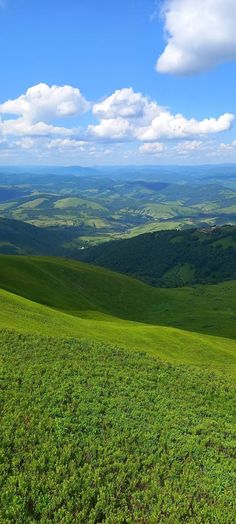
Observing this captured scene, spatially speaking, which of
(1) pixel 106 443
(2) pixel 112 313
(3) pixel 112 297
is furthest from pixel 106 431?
(3) pixel 112 297

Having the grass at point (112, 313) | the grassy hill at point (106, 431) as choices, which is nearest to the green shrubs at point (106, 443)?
the grassy hill at point (106, 431)

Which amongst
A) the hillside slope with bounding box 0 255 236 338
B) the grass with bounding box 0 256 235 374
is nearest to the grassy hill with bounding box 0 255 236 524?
the grass with bounding box 0 256 235 374

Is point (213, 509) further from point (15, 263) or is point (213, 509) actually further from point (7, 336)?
point (15, 263)

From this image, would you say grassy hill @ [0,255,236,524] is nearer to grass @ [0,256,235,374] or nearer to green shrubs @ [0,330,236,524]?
Answer: green shrubs @ [0,330,236,524]

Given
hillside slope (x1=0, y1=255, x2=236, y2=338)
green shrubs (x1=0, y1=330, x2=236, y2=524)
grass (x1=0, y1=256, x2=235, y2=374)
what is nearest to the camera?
green shrubs (x1=0, y1=330, x2=236, y2=524)

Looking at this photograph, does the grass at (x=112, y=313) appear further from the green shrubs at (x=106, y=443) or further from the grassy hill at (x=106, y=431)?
the green shrubs at (x=106, y=443)

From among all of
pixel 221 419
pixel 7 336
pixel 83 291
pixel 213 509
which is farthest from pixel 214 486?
pixel 83 291

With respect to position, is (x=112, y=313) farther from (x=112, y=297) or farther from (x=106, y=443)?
(x=106, y=443)
